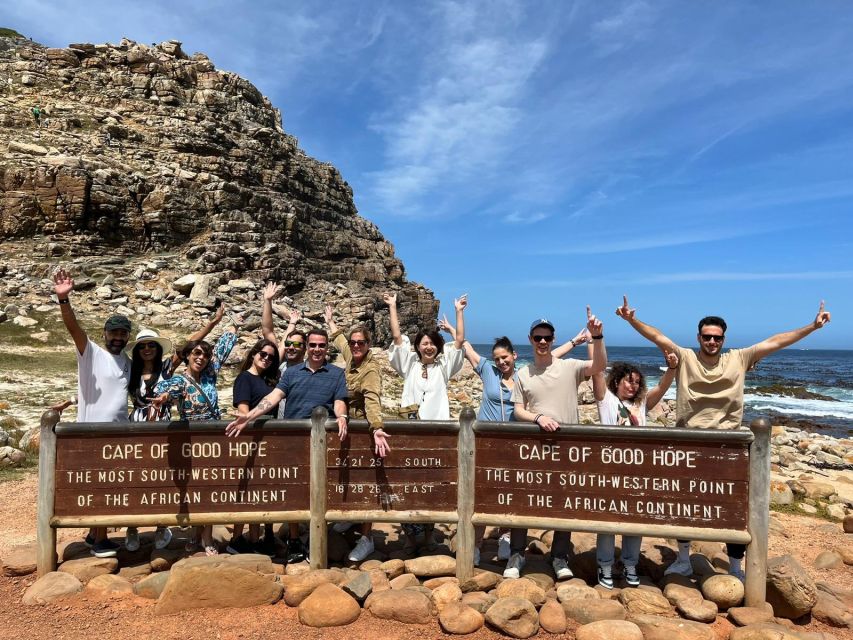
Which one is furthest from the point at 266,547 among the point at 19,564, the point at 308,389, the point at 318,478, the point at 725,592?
the point at 725,592

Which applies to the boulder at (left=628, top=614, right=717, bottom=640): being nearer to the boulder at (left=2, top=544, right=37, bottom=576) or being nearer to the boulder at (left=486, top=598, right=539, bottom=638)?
the boulder at (left=486, top=598, right=539, bottom=638)

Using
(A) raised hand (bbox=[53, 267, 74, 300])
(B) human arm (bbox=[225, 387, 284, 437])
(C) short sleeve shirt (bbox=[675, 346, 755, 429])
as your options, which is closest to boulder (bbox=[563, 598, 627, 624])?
(C) short sleeve shirt (bbox=[675, 346, 755, 429])

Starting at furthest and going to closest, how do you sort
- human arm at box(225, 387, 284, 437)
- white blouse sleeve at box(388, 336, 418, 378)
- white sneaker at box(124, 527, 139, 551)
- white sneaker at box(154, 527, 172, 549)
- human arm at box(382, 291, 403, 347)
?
human arm at box(382, 291, 403, 347), white blouse sleeve at box(388, 336, 418, 378), white sneaker at box(124, 527, 139, 551), white sneaker at box(154, 527, 172, 549), human arm at box(225, 387, 284, 437)

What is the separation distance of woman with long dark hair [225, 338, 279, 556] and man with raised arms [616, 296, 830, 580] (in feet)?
14.1

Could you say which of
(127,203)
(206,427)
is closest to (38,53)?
(127,203)

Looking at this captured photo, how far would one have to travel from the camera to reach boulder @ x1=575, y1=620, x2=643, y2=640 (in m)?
4.33

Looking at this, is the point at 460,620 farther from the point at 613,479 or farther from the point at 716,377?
the point at 716,377

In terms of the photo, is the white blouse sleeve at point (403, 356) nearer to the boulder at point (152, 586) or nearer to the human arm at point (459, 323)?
the human arm at point (459, 323)

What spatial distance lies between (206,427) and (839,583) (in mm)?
7277

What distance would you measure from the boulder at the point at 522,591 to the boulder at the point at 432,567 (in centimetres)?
57

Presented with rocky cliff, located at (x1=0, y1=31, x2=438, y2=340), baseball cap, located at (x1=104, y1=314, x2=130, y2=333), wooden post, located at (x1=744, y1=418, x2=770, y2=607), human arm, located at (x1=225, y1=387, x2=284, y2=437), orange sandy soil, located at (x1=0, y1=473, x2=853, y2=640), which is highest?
rocky cliff, located at (x1=0, y1=31, x2=438, y2=340)

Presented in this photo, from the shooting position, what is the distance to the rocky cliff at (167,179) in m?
35.6

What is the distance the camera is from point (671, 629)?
14.5 ft

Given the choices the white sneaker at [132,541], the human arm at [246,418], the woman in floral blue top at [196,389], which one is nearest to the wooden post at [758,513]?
the human arm at [246,418]
